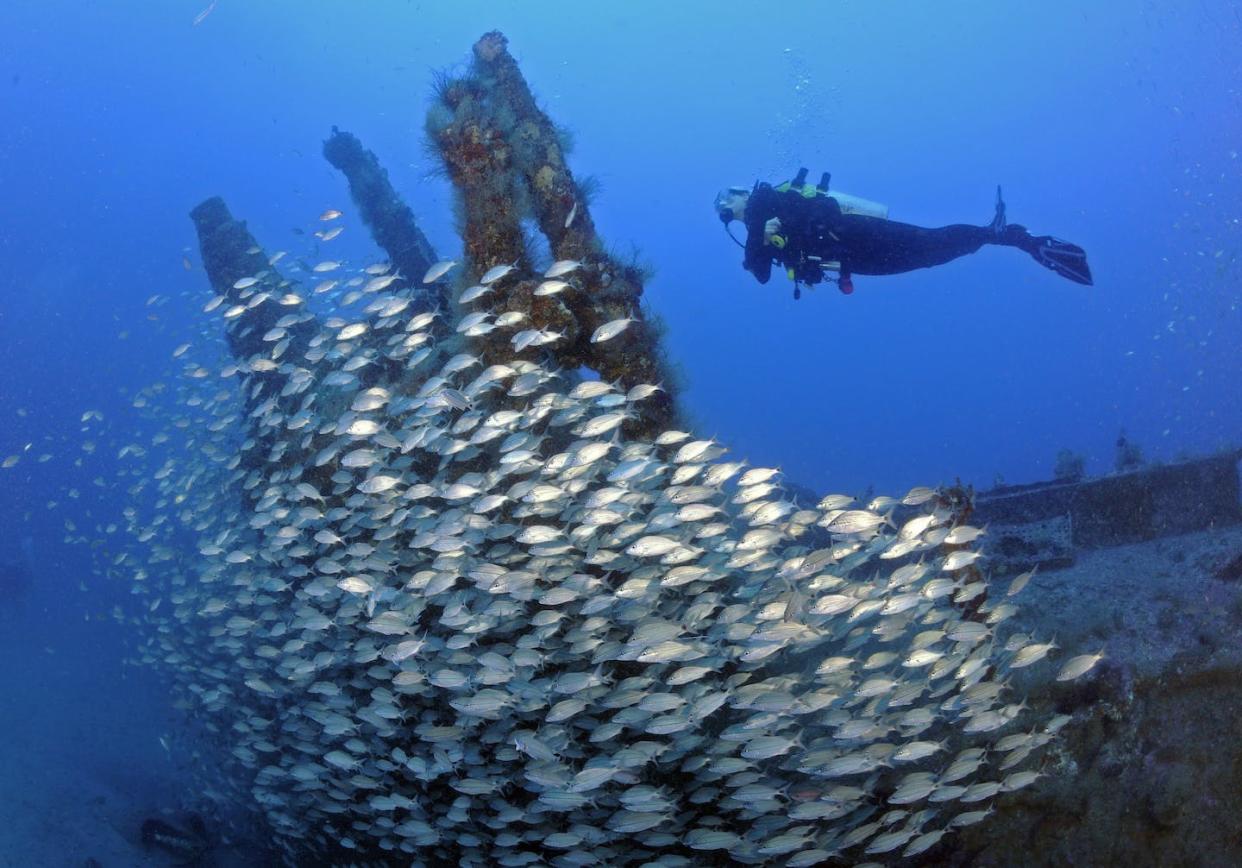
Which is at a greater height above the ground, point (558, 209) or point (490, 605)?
point (558, 209)

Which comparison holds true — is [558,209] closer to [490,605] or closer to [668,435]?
[668,435]

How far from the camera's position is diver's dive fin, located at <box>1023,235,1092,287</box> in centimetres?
1040

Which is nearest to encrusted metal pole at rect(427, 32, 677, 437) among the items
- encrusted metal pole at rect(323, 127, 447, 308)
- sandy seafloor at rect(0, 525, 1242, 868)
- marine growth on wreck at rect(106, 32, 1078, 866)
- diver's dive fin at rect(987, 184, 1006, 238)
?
marine growth on wreck at rect(106, 32, 1078, 866)

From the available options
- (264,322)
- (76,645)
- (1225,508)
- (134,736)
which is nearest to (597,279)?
(264,322)

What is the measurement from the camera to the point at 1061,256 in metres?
10.4

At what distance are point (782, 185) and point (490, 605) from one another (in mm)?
6968

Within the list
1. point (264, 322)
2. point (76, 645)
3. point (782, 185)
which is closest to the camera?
point (782, 185)

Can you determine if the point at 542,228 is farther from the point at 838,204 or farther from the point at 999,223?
the point at 999,223

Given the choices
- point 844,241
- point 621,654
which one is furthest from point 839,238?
point 621,654

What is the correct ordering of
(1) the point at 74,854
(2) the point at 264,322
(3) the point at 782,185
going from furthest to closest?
(2) the point at 264,322, (1) the point at 74,854, (3) the point at 782,185

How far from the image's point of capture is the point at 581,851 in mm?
5785

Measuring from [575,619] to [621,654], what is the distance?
1003mm

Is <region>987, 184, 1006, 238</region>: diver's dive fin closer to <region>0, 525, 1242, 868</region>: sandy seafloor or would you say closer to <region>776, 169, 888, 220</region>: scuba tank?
<region>776, 169, 888, 220</region>: scuba tank

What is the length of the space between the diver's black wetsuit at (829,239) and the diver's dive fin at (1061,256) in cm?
84
